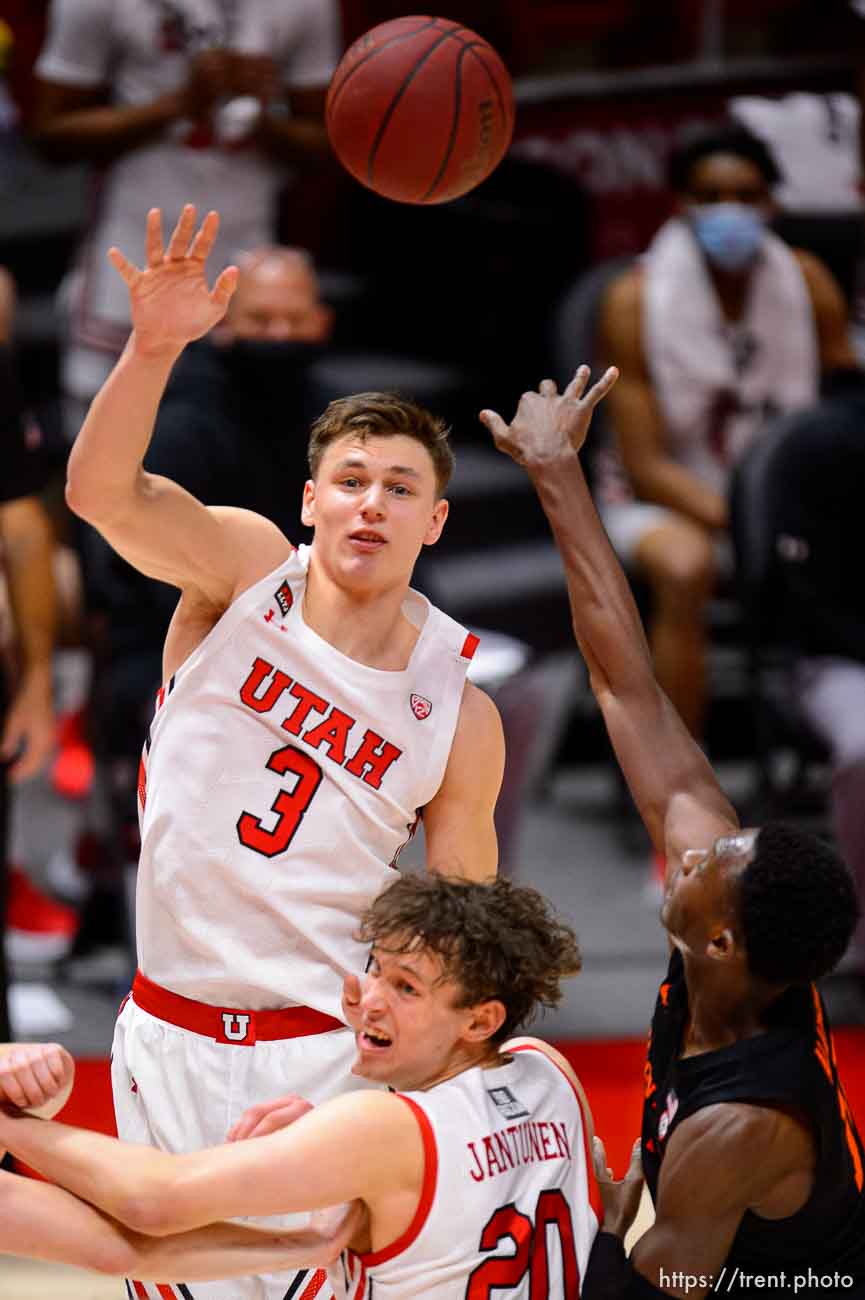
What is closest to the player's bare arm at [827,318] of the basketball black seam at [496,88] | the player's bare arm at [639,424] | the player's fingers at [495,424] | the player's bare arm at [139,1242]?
the player's bare arm at [639,424]

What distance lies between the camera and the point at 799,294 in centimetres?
691

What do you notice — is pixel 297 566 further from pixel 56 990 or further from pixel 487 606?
pixel 487 606

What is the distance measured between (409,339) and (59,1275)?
501cm

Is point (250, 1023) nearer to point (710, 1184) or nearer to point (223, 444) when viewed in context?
point (710, 1184)

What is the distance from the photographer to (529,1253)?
261 cm

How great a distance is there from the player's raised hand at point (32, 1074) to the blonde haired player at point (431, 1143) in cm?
4

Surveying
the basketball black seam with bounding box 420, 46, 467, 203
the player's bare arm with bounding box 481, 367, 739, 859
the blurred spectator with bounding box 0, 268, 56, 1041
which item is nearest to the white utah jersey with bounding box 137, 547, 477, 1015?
the player's bare arm with bounding box 481, 367, 739, 859

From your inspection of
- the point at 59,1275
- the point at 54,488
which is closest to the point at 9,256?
the point at 54,488

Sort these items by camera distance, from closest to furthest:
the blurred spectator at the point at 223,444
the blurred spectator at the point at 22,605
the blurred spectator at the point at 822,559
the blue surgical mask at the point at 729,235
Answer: the blurred spectator at the point at 22,605, the blurred spectator at the point at 223,444, the blurred spectator at the point at 822,559, the blue surgical mask at the point at 729,235

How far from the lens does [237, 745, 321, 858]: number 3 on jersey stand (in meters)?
3.13

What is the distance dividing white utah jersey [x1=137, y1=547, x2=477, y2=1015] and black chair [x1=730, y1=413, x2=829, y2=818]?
9.46 ft

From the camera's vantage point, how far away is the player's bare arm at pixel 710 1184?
2619 mm

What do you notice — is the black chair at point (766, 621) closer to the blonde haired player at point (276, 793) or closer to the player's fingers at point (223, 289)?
the blonde haired player at point (276, 793)

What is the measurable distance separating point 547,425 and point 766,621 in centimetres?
283
